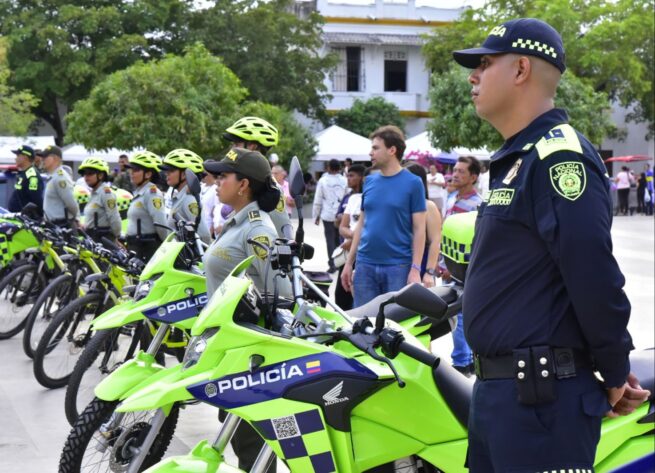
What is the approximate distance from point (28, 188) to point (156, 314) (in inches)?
319

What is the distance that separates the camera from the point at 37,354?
759 centimetres

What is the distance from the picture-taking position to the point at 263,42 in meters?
37.1

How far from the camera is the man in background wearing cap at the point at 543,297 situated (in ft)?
9.07

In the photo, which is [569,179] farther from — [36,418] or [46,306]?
[46,306]

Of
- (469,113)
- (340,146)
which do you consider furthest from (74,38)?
(469,113)

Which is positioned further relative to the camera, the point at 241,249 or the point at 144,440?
the point at 241,249

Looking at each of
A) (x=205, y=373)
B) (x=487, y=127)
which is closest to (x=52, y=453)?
(x=205, y=373)

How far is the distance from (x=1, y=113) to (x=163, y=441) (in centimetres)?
2417

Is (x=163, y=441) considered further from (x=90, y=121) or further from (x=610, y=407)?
(x=90, y=121)

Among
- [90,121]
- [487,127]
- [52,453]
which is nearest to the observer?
[52,453]

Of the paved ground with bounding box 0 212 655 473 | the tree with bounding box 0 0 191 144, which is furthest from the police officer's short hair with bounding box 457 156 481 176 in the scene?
the tree with bounding box 0 0 191 144

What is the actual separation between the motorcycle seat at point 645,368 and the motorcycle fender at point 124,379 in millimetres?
2079

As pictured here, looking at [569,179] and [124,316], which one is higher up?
[569,179]

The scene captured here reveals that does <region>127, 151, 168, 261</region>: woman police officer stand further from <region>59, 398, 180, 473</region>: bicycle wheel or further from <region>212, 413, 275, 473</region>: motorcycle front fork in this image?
<region>212, 413, 275, 473</region>: motorcycle front fork
